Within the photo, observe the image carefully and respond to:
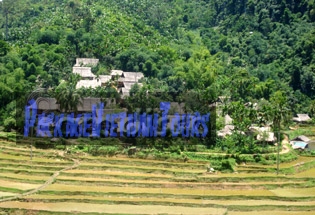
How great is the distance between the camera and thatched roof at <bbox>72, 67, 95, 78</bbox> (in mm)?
61037

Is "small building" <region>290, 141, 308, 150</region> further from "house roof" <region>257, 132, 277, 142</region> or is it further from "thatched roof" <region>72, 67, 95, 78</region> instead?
"thatched roof" <region>72, 67, 95, 78</region>

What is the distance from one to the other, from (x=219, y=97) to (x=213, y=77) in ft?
18.5

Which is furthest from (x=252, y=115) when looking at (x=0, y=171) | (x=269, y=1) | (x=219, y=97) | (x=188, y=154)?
(x=269, y=1)

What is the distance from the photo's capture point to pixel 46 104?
4709 cm

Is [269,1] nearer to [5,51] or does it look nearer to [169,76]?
[169,76]

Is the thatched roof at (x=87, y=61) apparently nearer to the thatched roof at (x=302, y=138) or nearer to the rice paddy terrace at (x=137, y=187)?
the rice paddy terrace at (x=137, y=187)

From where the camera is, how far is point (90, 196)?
31531 mm

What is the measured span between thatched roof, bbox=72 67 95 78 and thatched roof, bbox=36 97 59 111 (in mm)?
13963

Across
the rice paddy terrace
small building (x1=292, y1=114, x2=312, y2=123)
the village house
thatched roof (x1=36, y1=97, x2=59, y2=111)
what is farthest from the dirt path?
small building (x1=292, y1=114, x2=312, y2=123)

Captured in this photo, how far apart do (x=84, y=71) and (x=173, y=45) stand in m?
26.1

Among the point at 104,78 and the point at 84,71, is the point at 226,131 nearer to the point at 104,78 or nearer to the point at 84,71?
the point at 104,78

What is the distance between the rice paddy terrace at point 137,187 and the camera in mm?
30281

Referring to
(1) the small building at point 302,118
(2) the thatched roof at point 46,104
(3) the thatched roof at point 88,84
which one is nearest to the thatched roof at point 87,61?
(3) the thatched roof at point 88,84

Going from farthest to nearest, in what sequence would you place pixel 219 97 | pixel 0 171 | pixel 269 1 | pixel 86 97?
pixel 269 1 → pixel 219 97 → pixel 86 97 → pixel 0 171
